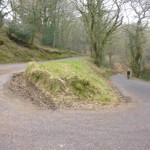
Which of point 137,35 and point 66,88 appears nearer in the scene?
point 66,88

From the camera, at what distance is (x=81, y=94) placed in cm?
1288

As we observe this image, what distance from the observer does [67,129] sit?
7633 mm

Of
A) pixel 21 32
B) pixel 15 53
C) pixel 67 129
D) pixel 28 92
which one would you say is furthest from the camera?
pixel 21 32

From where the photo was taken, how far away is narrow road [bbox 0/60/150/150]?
6406 millimetres

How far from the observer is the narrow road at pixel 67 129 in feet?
21.0

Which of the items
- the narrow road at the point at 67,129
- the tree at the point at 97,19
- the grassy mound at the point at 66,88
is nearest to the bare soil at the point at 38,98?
the grassy mound at the point at 66,88

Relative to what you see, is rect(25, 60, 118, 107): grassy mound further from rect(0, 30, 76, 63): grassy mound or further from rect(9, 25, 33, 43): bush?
rect(9, 25, 33, 43): bush

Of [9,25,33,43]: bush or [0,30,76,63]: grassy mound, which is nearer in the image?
[0,30,76,63]: grassy mound

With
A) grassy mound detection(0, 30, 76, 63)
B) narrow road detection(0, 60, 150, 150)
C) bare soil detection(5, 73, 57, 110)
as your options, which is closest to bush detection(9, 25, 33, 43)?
grassy mound detection(0, 30, 76, 63)

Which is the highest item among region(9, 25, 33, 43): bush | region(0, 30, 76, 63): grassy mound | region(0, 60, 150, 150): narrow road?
region(9, 25, 33, 43): bush

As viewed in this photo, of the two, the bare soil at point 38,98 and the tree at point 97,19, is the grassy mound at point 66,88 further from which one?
the tree at point 97,19

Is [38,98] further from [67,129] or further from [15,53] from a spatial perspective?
[15,53]

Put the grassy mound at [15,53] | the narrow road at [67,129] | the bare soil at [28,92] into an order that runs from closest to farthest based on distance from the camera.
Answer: the narrow road at [67,129] → the bare soil at [28,92] → the grassy mound at [15,53]

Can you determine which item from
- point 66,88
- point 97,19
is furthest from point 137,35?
point 66,88
